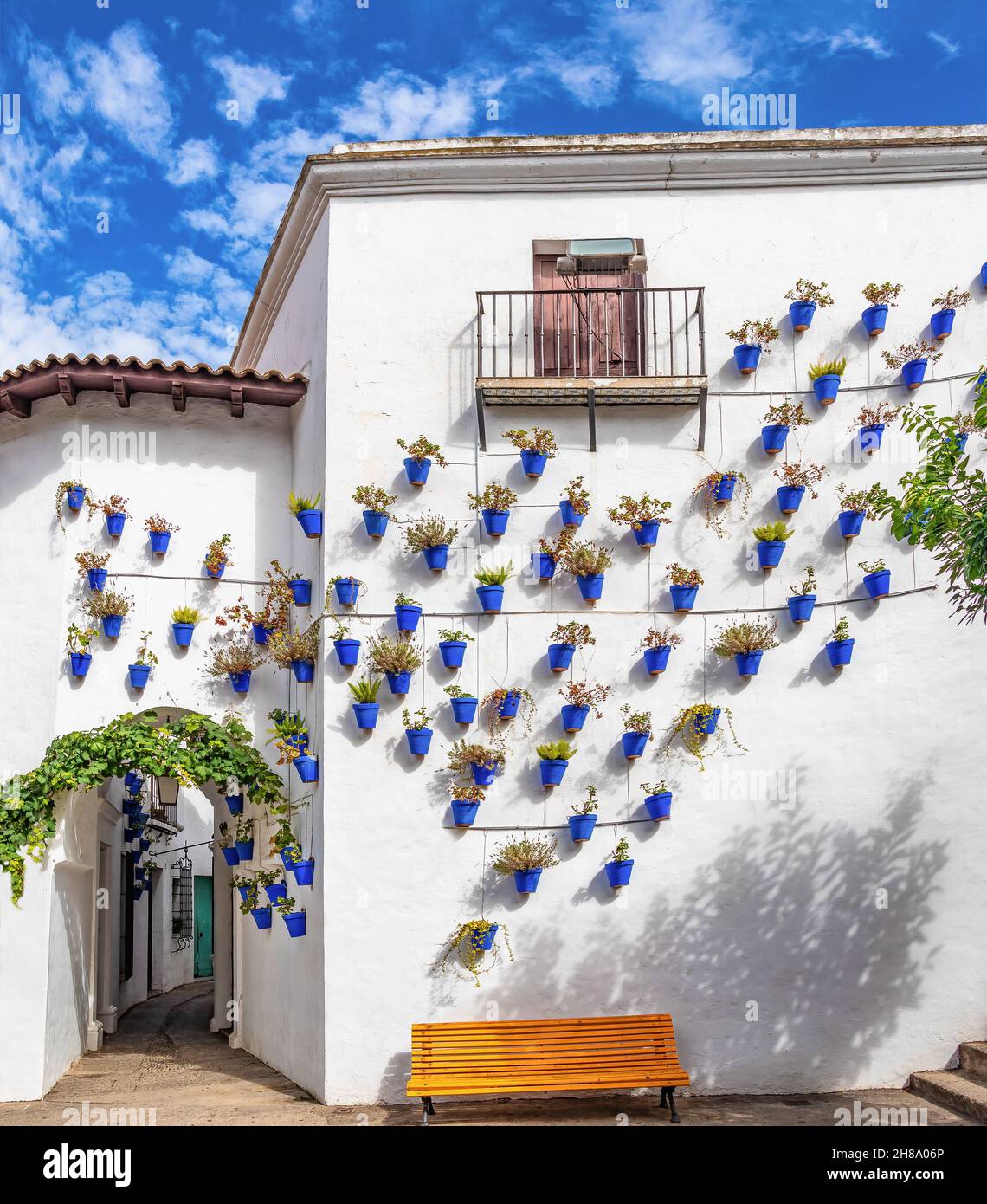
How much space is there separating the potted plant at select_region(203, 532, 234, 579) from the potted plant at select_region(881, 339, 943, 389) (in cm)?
559

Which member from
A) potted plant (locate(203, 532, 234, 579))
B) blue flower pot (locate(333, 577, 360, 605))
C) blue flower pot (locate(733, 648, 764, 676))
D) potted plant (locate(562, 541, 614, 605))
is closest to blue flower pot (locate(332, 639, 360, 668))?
blue flower pot (locate(333, 577, 360, 605))

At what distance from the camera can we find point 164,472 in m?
10.1

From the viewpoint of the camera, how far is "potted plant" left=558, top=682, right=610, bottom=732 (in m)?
8.99

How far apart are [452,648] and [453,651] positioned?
28 mm

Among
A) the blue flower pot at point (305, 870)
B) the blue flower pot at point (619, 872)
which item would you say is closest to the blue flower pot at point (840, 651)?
the blue flower pot at point (619, 872)

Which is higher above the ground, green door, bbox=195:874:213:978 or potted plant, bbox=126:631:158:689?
potted plant, bbox=126:631:158:689

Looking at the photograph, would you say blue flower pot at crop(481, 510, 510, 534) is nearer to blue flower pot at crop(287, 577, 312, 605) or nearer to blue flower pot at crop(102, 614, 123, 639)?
blue flower pot at crop(287, 577, 312, 605)

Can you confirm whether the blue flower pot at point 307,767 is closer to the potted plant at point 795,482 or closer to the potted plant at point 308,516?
the potted plant at point 308,516

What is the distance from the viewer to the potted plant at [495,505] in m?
9.23

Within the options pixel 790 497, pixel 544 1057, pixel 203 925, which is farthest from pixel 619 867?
pixel 203 925

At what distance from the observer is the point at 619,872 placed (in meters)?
8.80

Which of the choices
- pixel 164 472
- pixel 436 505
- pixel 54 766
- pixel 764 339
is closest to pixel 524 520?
pixel 436 505

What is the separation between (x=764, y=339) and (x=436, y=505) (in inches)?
115
